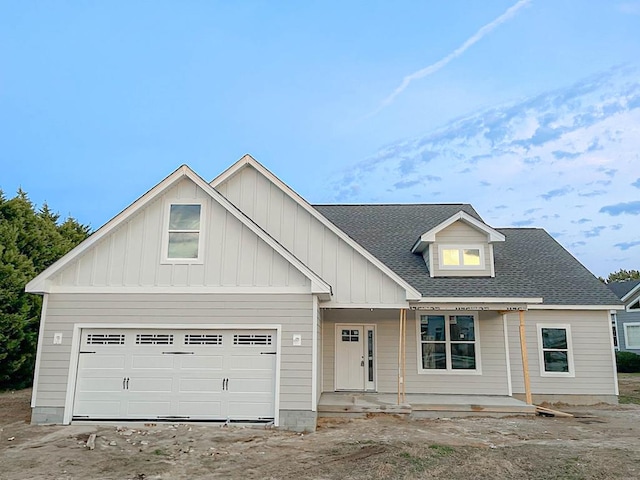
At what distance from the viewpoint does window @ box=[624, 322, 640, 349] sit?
25.6 metres

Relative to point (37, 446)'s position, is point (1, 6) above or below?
above

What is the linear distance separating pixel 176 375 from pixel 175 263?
2426 mm

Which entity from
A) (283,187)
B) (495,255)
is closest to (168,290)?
(283,187)

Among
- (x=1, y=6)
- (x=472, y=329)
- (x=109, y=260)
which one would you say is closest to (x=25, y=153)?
(x=1, y=6)

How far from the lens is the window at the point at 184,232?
10.2m

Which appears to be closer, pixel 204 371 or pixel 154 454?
pixel 154 454

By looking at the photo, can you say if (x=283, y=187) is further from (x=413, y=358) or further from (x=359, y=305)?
(x=413, y=358)

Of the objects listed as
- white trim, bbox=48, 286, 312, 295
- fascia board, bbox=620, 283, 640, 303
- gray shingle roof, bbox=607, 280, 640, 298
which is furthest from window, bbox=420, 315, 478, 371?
gray shingle roof, bbox=607, 280, 640, 298

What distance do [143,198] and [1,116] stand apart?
24.1 metres

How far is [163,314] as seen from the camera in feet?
32.7

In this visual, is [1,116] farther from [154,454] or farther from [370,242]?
[154,454]

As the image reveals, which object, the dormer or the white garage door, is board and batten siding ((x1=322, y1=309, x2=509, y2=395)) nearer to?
the dormer

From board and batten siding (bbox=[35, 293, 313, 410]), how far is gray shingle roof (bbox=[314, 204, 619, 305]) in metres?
4.50

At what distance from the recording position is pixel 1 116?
27469mm
